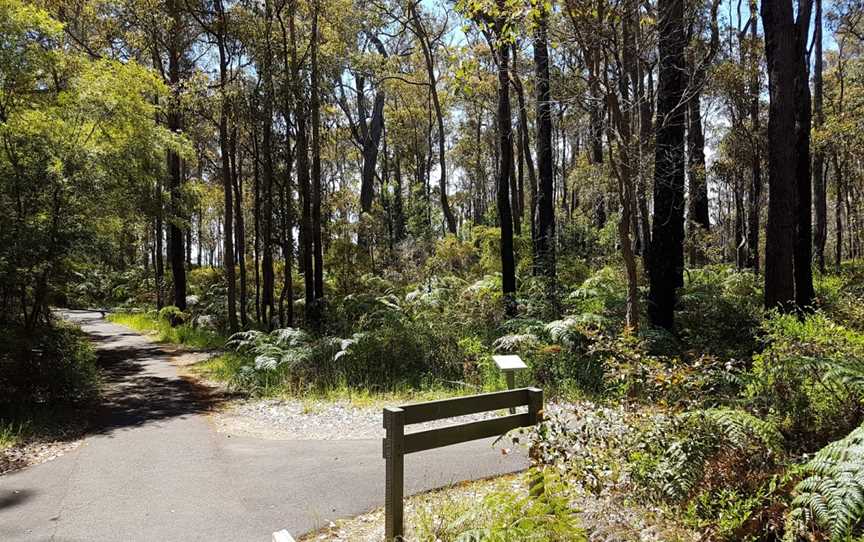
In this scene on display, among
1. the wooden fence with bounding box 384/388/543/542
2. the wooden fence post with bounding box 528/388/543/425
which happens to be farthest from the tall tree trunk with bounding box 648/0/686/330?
the wooden fence with bounding box 384/388/543/542

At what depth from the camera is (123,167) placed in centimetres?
1158

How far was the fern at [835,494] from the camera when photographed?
9.18 ft

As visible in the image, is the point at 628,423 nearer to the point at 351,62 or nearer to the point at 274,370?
the point at 274,370

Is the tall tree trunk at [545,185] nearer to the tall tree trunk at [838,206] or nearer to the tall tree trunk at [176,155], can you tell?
the tall tree trunk at [176,155]

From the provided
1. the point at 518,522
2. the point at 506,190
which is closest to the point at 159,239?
the point at 506,190

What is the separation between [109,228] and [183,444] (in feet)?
18.6

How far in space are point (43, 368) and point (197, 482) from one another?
5.26 m

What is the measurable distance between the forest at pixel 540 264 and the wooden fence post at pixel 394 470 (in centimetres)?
30

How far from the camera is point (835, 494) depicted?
2.90 m

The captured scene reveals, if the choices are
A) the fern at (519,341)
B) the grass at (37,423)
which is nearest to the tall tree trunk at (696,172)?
the fern at (519,341)

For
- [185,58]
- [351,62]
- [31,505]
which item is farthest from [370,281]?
[31,505]

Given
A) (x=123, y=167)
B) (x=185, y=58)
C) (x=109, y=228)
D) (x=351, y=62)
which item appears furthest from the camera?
(x=185, y=58)

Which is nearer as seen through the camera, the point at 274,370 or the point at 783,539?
the point at 783,539

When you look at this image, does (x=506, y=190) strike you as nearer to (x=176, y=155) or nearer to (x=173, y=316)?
(x=176, y=155)
